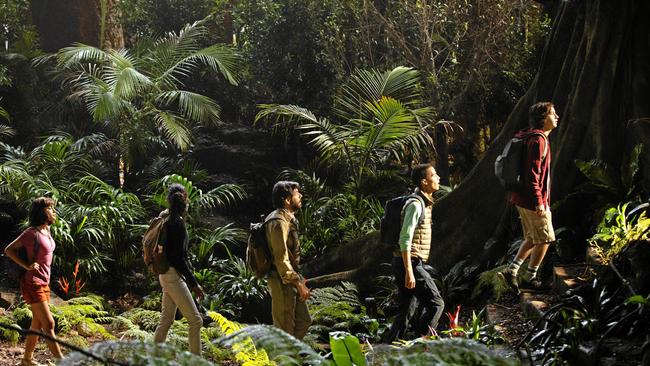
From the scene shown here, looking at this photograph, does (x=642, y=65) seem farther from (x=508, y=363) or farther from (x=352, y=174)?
(x=508, y=363)

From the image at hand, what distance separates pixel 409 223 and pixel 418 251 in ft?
1.25

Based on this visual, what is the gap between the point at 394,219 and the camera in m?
7.45

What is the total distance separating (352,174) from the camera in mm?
13898

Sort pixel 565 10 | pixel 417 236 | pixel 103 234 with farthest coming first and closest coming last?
1. pixel 103 234
2. pixel 565 10
3. pixel 417 236

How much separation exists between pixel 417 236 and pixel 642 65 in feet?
11.0

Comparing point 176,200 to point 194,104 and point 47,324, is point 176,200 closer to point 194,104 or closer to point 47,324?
point 47,324

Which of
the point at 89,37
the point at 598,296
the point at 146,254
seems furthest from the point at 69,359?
the point at 89,37

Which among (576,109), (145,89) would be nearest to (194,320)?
(576,109)

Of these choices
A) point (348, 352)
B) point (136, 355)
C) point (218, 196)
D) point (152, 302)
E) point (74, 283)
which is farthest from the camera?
point (218, 196)

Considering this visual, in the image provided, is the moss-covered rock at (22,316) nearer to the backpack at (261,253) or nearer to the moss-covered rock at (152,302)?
the moss-covered rock at (152,302)

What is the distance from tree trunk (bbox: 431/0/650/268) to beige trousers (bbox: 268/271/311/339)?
3250mm

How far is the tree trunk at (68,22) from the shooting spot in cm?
1808

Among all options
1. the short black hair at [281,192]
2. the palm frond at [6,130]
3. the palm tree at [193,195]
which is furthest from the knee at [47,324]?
the palm frond at [6,130]

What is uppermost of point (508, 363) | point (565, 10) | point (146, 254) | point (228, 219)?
point (565, 10)
